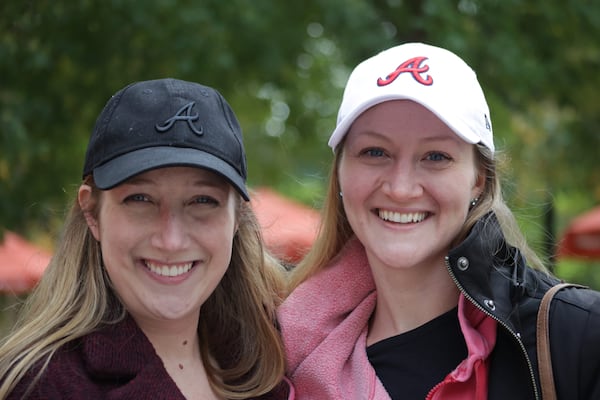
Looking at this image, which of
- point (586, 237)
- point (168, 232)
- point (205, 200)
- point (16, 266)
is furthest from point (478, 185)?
point (586, 237)

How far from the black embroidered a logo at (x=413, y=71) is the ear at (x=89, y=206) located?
99cm

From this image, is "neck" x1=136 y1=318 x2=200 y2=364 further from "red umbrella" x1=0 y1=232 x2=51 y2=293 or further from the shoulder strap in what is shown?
"red umbrella" x1=0 y1=232 x2=51 y2=293

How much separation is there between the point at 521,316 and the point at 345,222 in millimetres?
896

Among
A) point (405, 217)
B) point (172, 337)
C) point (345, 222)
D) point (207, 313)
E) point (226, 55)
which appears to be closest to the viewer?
point (172, 337)

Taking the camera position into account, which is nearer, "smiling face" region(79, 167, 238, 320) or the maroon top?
the maroon top

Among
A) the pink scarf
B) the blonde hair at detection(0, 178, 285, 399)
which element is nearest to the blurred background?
the pink scarf

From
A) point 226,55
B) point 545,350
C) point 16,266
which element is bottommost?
point 545,350

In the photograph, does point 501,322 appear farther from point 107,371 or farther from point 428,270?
point 107,371

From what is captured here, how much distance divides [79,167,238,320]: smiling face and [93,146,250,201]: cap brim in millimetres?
55

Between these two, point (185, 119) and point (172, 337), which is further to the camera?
point (172, 337)

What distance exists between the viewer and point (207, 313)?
10.3 feet

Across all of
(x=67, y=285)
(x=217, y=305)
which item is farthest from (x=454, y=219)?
(x=67, y=285)

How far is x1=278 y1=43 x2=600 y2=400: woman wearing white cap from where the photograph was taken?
2.75m

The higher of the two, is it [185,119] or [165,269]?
[185,119]
